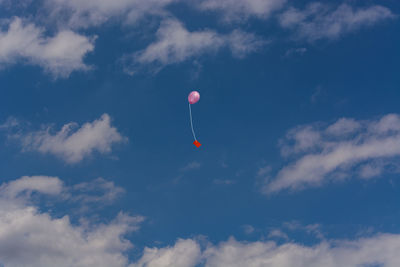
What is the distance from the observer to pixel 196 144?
152 ft

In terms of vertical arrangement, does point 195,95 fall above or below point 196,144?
above

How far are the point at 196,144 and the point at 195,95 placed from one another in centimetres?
1860

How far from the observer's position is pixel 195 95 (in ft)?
194

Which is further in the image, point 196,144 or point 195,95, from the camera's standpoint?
point 195,95
